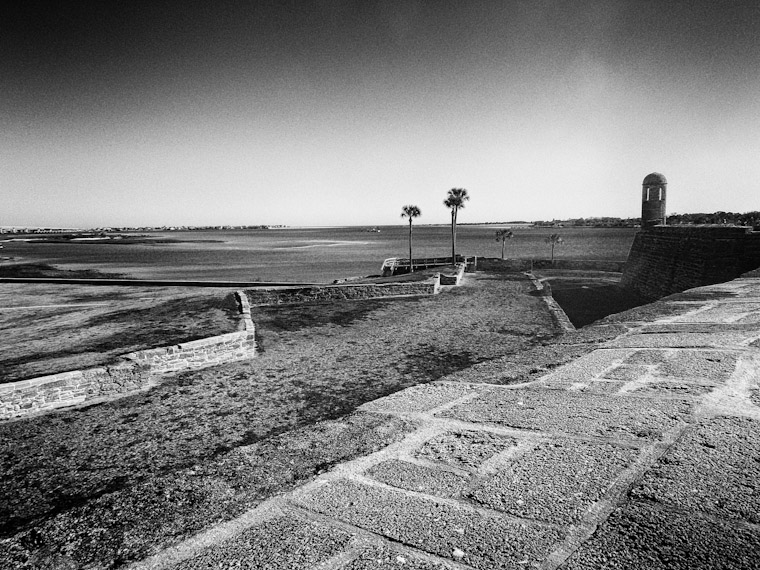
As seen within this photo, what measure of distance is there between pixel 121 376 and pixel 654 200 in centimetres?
2878

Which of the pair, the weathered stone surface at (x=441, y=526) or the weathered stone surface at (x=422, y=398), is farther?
the weathered stone surface at (x=422, y=398)

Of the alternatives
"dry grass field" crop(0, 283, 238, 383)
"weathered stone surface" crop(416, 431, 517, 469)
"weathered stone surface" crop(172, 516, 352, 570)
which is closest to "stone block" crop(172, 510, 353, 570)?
"weathered stone surface" crop(172, 516, 352, 570)

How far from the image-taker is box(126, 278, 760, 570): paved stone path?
9.94ft

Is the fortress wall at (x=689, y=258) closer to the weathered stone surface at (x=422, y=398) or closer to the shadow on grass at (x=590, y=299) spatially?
the shadow on grass at (x=590, y=299)

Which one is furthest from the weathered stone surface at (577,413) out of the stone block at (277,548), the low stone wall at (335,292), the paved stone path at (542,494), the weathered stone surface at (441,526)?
the low stone wall at (335,292)

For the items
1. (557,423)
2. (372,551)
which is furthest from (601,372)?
(372,551)

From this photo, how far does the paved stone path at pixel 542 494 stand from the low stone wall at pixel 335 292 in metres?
13.6

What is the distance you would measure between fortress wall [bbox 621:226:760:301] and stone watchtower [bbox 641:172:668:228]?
96 centimetres

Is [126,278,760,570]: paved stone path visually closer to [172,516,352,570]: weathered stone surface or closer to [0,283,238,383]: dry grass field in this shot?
[172,516,352,570]: weathered stone surface

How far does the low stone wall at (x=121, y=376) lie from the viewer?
8195mm

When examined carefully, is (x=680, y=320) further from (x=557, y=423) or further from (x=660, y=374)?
(x=557, y=423)

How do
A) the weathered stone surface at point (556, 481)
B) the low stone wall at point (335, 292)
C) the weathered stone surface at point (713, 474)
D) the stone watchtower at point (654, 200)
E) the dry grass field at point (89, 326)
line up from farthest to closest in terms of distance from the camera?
the stone watchtower at point (654, 200) → the low stone wall at point (335, 292) → the dry grass field at point (89, 326) → the weathered stone surface at point (556, 481) → the weathered stone surface at point (713, 474)

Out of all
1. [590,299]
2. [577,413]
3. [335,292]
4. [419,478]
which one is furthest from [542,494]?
[590,299]

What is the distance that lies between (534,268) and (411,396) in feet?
110
